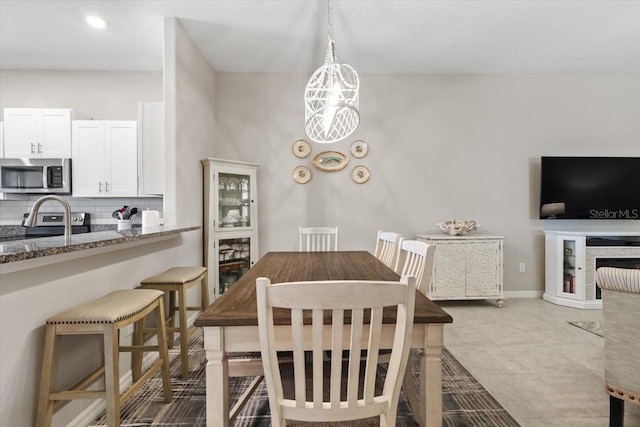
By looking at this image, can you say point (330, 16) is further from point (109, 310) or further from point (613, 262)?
point (613, 262)

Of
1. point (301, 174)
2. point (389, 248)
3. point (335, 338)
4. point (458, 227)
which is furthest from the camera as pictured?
point (301, 174)

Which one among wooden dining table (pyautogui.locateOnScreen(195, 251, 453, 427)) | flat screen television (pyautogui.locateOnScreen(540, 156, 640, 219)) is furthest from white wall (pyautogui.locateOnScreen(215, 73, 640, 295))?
wooden dining table (pyautogui.locateOnScreen(195, 251, 453, 427))

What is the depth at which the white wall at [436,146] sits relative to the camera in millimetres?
4273

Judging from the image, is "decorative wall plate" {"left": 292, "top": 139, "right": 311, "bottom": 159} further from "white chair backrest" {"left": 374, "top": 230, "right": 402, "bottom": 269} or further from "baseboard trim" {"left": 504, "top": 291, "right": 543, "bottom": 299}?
"baseboard trim" {"left": 504, "top": 291, "right": 543, "bottom": 299}

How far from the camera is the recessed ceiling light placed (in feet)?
9.79

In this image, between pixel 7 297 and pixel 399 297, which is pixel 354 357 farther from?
pixel 7 297

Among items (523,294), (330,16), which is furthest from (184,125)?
(523,294)

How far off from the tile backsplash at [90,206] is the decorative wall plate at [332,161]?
6.56ft

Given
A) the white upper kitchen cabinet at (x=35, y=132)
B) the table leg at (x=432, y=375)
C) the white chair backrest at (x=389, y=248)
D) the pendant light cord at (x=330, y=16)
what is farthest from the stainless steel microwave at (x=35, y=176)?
the table leg at (x=432, y=375)

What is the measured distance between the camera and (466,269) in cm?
385

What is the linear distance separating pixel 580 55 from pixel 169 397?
5.10m

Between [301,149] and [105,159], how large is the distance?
2.20 m

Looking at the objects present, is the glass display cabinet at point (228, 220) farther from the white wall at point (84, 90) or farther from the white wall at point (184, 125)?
the white wall at point (84, 90)

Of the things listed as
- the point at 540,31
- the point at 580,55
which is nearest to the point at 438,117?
the point at 540,31
